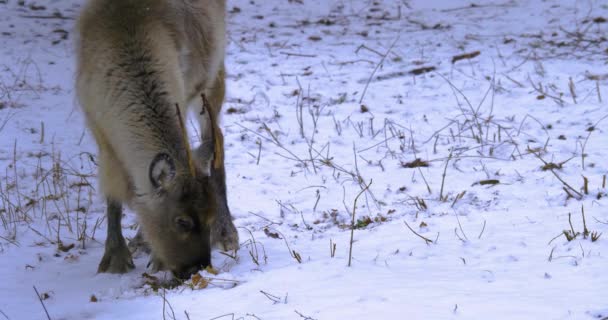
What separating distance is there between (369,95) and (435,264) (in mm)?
5016

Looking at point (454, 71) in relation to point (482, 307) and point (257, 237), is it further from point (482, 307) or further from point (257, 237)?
point (482, 307)

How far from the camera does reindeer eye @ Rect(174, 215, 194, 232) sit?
13.5ft

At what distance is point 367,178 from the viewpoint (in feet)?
20.0

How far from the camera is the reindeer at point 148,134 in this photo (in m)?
4.09

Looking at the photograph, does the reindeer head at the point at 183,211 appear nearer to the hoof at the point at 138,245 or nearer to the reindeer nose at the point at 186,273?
the reindeer nose at the point at 186,273

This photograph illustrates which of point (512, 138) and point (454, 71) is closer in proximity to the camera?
point (512, 138)

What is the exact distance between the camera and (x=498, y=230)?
4.35 meters

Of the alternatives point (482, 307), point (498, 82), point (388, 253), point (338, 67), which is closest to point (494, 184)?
point (388, 253)

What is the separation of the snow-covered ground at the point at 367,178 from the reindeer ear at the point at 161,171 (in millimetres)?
634

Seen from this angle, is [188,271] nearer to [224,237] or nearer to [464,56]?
[224,237]

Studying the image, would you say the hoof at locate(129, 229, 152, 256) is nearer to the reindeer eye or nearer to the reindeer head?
the reindeer head

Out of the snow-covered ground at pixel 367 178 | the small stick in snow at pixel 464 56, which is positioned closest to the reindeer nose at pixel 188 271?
the snow-covered ground at pixel 367 178

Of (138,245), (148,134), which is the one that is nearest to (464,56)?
(138,245)

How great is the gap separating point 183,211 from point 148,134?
0.52 metres
